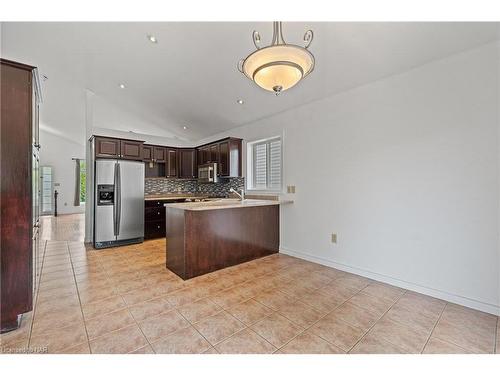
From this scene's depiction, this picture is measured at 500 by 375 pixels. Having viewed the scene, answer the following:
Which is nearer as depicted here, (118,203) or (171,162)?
(118,203)

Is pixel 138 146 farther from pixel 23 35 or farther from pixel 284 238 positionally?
pixel 284 238

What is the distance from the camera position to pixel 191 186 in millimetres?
6133

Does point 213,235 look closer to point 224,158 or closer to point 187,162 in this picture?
point 224,158

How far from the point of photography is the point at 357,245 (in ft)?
9.37

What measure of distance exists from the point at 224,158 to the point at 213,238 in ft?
6.78

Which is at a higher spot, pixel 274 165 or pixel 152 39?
pixel 152 39

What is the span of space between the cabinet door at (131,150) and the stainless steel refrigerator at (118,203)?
25cm

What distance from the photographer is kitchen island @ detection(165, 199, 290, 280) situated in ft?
→ 8.91

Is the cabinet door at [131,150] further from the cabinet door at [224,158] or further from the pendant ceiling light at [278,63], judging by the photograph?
the pendant ceiling light at [278,63]

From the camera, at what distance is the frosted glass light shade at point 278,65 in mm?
1352

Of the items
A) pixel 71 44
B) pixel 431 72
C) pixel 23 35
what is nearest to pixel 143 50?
pixel 71 44

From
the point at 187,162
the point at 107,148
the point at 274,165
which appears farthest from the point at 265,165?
the point at 107,148

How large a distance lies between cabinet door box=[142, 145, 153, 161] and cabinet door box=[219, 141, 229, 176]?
173 cm

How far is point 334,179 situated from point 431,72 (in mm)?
1528
